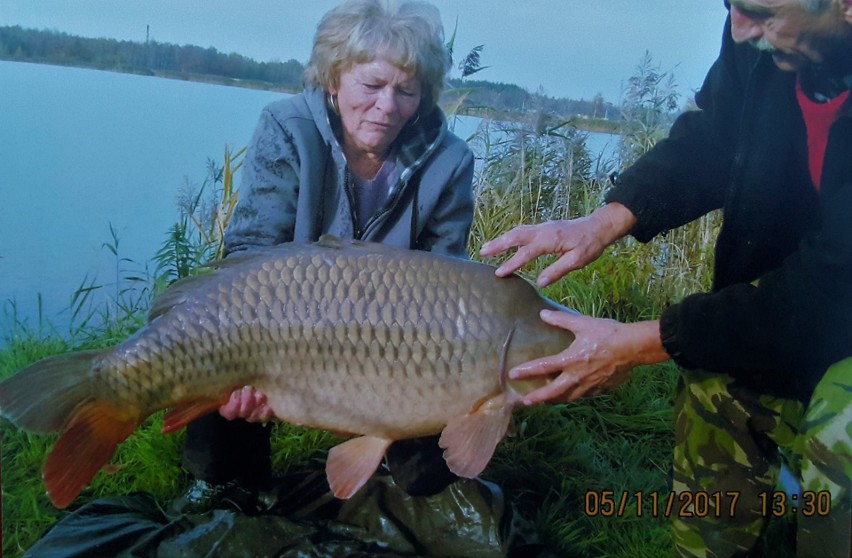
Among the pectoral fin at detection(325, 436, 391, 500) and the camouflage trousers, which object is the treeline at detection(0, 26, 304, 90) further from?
the camouflage trousers

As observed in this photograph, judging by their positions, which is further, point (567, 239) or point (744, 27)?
point (567, 239)

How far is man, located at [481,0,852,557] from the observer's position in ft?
5.06

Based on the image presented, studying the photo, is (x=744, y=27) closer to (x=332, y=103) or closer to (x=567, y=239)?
(x=567, y=239)

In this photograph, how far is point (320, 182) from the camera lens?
178 centimetres

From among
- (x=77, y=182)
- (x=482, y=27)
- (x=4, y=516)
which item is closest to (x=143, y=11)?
(x=77, y=182)

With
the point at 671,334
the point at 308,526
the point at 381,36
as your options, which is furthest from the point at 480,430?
the point at 381,36

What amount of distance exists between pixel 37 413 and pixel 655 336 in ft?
3.76

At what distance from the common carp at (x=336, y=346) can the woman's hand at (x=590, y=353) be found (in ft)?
0.07

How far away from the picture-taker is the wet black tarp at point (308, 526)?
5.88ft

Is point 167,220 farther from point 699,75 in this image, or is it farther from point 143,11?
point 699,75

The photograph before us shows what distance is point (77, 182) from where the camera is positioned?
5.69ft

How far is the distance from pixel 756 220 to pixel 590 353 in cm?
47
